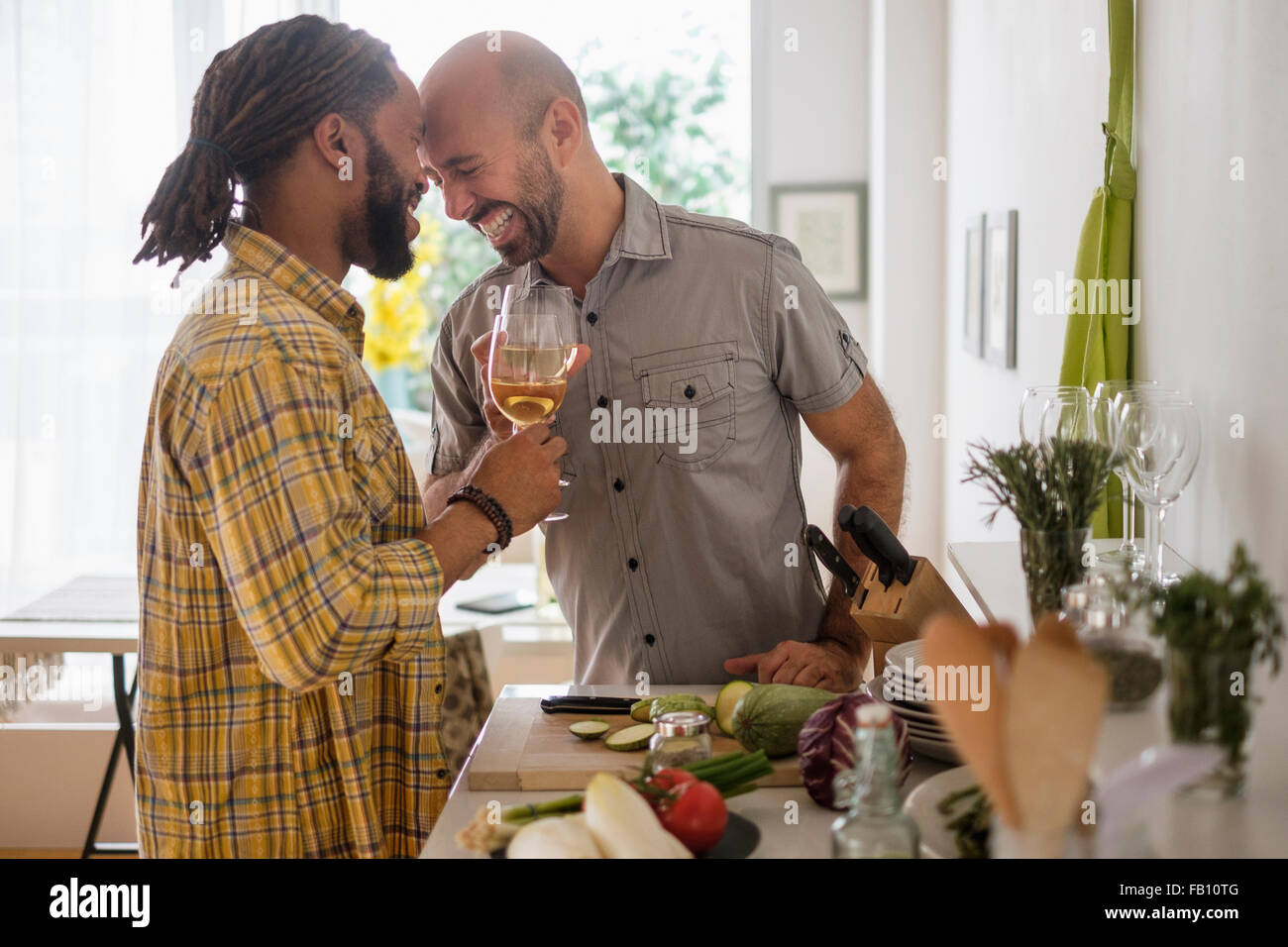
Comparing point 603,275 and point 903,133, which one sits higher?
point 903,133

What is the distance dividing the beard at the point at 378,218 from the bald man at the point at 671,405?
0.29 meters

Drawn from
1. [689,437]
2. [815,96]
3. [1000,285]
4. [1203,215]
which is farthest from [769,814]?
[815,96]

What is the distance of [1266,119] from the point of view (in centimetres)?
131

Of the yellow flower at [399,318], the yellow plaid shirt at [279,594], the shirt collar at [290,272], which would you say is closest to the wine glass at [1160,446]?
the yellow plaid shirt at [279,594]

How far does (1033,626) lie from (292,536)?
0.81 m

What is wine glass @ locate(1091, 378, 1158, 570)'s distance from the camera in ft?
4.65

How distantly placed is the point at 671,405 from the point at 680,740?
32.9 inches

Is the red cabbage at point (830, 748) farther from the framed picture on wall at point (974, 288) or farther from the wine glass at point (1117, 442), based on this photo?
the framed picture on wall at point (974, 288)

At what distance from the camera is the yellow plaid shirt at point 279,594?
4.13ft

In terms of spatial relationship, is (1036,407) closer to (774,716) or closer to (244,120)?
(774,716)

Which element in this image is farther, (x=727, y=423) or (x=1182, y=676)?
(x=727, y=423)

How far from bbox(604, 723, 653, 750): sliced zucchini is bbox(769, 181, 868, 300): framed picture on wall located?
365 centimetres

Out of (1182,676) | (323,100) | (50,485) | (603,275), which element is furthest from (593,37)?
(1182,676)
